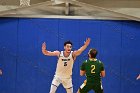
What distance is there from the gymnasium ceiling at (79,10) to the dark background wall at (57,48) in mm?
211

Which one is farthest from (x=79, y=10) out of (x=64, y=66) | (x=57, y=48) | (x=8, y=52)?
(x=8, y=52)

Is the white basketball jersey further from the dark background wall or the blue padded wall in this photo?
the blue padded wall

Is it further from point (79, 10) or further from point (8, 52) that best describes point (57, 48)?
point (8, 52)

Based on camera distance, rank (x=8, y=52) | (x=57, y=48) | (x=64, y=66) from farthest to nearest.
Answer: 1. (x=8, y=52)
2. (x=57, y=48)
3. (x=64, y=66)

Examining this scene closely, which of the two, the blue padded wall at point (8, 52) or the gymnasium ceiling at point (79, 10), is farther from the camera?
the blue padded wall at point (8, 52)

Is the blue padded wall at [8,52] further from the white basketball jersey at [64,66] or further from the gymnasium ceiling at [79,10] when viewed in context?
the white basketball jersey at [64,66]

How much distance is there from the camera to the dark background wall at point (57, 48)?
9836mm

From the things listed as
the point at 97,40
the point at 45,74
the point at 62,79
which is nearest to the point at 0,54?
the point at 45,74

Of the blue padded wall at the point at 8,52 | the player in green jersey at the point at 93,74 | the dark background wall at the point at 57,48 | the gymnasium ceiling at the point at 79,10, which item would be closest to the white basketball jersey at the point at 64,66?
the player in green jersey at the point at 93,74

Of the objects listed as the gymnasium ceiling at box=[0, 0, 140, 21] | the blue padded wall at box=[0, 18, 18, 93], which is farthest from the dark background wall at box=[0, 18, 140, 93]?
the gymnasium ceiling at box=[0, 0, 140, 21]

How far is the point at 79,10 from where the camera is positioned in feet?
33.0

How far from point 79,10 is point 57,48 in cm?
148

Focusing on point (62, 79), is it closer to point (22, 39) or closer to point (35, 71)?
point (35, 71)

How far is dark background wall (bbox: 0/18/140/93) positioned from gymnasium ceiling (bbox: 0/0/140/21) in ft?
0.69
